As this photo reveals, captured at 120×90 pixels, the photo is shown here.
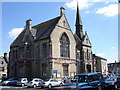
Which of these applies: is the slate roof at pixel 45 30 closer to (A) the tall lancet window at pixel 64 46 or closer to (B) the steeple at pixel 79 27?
(A) the tall lancet window at pixel 64 46

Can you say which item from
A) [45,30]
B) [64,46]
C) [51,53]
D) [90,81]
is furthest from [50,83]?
[45,30]

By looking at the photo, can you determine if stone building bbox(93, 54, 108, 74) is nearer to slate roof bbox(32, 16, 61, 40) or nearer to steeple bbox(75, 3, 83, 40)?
steeple bbox(75, 3, 83, 40)

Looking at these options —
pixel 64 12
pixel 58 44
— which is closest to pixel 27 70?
pixel 58 44

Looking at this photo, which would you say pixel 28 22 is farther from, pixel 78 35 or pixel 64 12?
pixel 78 35

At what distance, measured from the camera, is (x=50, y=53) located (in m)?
38.3

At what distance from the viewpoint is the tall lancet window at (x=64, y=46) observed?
41.8 meters

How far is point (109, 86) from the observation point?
22172 mm

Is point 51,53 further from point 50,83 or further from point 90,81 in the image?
point 90,81

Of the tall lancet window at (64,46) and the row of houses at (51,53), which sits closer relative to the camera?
the row of houses at (51,53)

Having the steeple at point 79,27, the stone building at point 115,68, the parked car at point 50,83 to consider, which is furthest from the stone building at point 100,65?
the parked car at point 50,83

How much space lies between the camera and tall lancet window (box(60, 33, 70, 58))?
41.8 meters

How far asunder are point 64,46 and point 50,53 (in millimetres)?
5486

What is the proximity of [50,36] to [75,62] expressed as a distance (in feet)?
32.1

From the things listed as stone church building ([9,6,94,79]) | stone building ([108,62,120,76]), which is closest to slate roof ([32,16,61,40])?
Answer: stone church building ([9,6,94,79])
